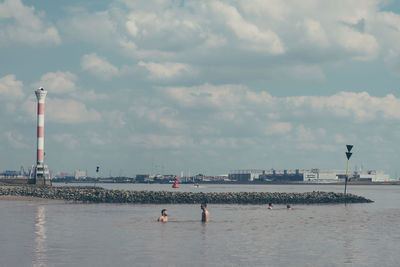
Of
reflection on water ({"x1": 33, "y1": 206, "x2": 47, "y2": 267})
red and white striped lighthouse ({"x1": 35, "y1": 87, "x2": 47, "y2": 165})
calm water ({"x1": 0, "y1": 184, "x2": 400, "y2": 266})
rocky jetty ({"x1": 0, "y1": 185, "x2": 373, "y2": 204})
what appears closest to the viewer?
reflection on water ({"x1": 33, "y1": 206, "x2": 47, "y2": 267})

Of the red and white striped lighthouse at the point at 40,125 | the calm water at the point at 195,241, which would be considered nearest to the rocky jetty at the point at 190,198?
the red and white striped lighthouse at the point at 40,125

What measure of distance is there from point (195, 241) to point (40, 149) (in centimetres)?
8503

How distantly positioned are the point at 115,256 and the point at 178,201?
54741 mm

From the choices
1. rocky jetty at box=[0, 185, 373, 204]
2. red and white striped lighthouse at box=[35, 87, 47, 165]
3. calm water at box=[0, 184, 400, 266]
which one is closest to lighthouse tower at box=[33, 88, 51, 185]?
red and white striped lighthouse at box=[35, 87, 47, 165]

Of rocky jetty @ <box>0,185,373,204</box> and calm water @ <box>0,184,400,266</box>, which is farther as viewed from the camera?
rocky jetty @ <box>0,185,373,204</box>

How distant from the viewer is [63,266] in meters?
24.8

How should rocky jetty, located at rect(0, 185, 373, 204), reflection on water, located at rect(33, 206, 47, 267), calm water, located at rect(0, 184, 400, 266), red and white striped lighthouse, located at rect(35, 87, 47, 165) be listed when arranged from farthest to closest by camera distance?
red and white striped lighthouse, located at rect(35, 87, 47, 165) → rocky jetty, located at rect(0, 185, 373, 204) → calm water, located at rect(0, 184, 400, 266) → reflection on water, located at rect(33, 206, 47, 267)

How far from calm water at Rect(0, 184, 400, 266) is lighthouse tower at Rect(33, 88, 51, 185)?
62.5 metres

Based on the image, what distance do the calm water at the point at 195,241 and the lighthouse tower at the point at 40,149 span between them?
62.5m

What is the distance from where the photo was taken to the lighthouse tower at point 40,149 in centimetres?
11319

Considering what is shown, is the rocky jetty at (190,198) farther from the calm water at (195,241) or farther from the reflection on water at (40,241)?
the reflection on water at (40,241)

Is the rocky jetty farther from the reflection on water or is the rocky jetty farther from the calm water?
the reflection on water

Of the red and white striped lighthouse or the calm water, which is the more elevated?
the red and white striped lighthouse

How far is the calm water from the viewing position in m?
27.0
